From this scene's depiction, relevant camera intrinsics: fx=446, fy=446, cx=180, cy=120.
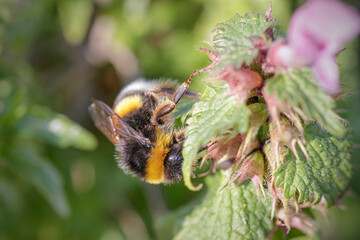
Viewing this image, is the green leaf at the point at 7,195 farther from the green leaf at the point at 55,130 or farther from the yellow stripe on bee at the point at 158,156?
the yellow stripe on bee at the point at 158,156

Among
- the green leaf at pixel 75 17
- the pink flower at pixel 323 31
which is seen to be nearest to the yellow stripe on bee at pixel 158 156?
the pink flower at pixel 323 31

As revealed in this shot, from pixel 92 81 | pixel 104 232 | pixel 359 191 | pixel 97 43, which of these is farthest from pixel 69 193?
pixel 359 191

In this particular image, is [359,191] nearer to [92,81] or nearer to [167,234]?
[167,234]

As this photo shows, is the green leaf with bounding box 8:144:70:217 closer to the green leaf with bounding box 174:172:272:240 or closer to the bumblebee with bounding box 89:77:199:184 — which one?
the bumblebee with bounding box 89:77:199:184

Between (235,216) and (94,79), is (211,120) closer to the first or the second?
(235,216)

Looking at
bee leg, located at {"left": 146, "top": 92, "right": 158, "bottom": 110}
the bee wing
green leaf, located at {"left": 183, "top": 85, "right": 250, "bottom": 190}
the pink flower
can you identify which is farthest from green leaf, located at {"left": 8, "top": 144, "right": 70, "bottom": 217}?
the pink flower
